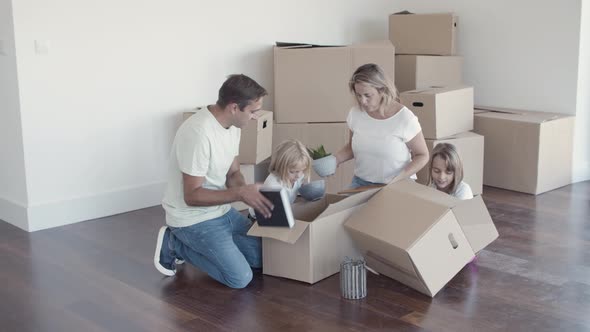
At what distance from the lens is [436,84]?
5.30 m

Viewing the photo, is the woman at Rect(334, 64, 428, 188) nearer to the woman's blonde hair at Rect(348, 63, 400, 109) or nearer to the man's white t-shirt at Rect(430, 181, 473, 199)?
the woman's blonde hair at Rect(348, 63, 400, 109)

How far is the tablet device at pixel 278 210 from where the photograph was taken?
2.94 meters

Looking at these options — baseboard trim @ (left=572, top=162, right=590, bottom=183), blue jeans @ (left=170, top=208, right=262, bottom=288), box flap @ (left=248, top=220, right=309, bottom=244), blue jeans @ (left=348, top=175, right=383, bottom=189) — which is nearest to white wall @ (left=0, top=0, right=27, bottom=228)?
blue jeans @ (left=170, top=208, right=262, bottom=288)

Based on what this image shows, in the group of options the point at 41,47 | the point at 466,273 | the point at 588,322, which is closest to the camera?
the point at 588,322

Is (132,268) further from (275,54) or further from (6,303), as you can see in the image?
(275,54)

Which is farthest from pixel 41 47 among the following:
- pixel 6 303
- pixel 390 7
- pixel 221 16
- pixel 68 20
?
pixel 390 7

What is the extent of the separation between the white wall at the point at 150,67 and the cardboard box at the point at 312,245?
146cm

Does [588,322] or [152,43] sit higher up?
[152,43]

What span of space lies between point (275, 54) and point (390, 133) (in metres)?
1.50

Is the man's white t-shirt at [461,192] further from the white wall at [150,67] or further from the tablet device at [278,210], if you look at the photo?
the white wall at [150,67]

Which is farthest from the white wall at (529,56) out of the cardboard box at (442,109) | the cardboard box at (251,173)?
the cardboard box at (251,173)

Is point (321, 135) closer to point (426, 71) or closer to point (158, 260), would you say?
point (426, 71)

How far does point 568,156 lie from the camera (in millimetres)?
4938

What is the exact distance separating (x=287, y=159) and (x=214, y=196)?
1.28 ft
